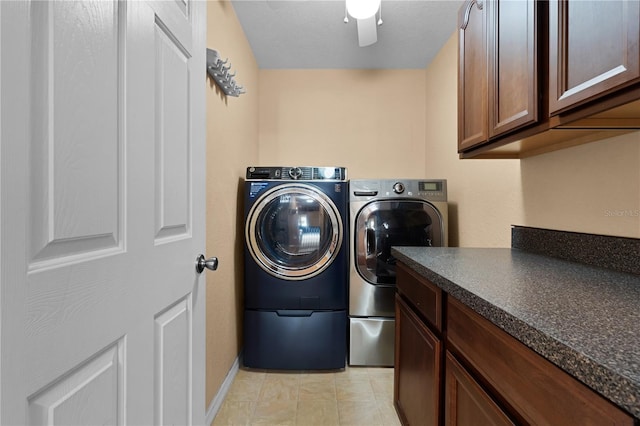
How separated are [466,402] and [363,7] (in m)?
1.96

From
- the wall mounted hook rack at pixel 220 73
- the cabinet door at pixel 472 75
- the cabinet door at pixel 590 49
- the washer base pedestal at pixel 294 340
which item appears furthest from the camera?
the washer base pedestal at pixel 294 340

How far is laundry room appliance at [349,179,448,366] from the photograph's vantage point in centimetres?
242

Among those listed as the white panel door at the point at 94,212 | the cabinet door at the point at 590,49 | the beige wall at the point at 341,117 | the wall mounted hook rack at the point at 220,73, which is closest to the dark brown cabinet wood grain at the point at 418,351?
the cabinet door at the point at 590,49

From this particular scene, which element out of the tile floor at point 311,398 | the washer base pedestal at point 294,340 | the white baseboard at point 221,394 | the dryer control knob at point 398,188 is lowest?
the tile floor at point 311,398

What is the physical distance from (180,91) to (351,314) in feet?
6.36

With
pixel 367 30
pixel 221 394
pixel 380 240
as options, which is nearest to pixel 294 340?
pixel 221 394

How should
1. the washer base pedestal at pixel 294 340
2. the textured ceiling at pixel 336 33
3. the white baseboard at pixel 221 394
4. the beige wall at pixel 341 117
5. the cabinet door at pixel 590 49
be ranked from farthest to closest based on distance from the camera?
the beige wall at pixel 341 117, the washer base pedestal at pixel 294 340, the textured ceiling at pixel 336 33, the white baseboard at pixel 221 394, the cabinet door at pixel 590 49

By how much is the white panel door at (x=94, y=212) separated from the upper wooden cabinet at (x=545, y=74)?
44.8 inches

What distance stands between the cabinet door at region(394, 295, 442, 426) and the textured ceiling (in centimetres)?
A: 191

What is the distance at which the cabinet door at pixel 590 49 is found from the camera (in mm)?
786

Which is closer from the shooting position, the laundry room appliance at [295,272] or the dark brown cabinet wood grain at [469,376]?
the dark brown cabinet wood grain at [469,376]

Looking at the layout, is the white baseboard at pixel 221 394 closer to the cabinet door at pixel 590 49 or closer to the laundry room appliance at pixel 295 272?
the laundry room appliance at pixel 295 272

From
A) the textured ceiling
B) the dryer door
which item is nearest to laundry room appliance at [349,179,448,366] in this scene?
the dryer door

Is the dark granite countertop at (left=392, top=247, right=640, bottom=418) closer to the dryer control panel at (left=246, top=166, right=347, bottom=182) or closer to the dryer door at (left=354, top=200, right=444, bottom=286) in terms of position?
the dryer door at (left=354, top=200, right=444, bottom=286)
